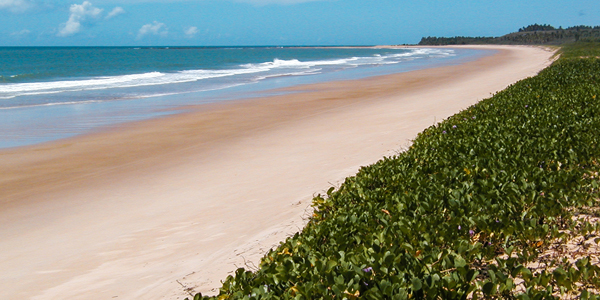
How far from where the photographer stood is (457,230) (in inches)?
142

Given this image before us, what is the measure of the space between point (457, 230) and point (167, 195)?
4.48 meters

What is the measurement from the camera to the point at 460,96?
1716 cm

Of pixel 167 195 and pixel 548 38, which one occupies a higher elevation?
→ pixel 548 38

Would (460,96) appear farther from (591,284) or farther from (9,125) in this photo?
(591,284)

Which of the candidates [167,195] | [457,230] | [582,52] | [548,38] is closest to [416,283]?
[457,230]

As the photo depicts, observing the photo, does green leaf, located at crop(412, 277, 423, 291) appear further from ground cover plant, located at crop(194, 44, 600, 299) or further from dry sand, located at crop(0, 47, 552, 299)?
dry sand, located at crop(0, 47, 552, 299)

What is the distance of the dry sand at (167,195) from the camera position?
15.2 feet

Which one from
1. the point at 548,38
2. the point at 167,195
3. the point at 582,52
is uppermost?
the point at 548,38

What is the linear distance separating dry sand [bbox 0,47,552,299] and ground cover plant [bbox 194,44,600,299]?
3.31 feet

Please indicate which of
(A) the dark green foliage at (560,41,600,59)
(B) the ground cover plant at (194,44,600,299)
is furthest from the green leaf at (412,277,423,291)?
(A) the dark green foliage at (560,41,600,59)

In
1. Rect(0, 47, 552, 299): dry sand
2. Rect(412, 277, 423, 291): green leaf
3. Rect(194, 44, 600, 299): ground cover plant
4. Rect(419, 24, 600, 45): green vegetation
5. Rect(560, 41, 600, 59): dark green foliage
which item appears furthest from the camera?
Rect(419, 24, 600, 45): green vegetation

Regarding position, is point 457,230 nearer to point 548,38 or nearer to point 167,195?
point 167,195

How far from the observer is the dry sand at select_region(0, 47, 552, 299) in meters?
Answer: 4.64

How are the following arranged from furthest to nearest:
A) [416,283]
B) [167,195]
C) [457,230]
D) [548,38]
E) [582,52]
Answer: [548,38] → [582,52] → [167,195] → [457,230] → [416,283]
